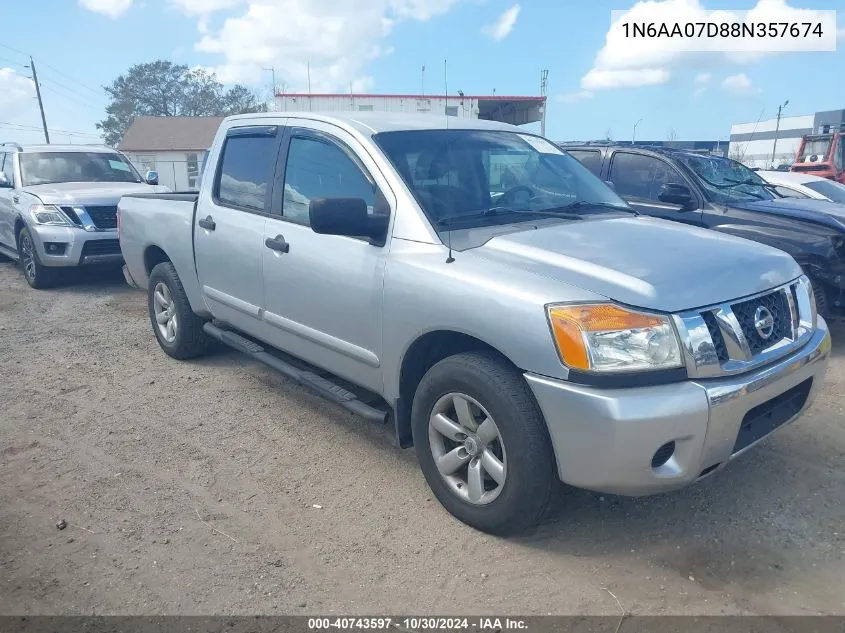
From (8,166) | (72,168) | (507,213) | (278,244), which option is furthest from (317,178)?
(8,166)

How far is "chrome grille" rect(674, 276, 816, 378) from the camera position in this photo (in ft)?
8.73

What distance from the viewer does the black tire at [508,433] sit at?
109 inches

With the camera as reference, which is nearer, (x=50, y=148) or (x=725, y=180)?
(x=725, y=180)

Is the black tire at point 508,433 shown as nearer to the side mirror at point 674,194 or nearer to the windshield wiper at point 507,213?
the windshield wiper at point 507,213

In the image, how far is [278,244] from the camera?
13.3ft

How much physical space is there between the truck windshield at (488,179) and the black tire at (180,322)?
2.53 metres

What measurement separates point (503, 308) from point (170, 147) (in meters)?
46.8

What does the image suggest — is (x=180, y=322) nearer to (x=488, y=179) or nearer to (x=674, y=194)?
(x=488, y=179)

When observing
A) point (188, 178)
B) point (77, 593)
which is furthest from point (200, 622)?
point (188, 178)

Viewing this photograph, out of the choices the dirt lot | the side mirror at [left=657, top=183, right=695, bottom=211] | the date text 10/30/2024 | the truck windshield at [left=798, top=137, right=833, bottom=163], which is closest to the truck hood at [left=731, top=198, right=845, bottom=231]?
the side mirror at [left=657, top=183, right=695, bottom=211]

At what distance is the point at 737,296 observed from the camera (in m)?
2.87

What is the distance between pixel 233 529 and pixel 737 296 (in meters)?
2.52

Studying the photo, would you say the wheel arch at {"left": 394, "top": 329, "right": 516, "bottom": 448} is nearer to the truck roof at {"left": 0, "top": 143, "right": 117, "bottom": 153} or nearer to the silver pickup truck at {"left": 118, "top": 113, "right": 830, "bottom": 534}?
the silver pickup truck at {"left": 118, "top": 113, "right": 830, "bottom": 534}

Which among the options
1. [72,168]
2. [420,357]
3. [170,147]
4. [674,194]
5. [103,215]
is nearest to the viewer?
[420,357]
